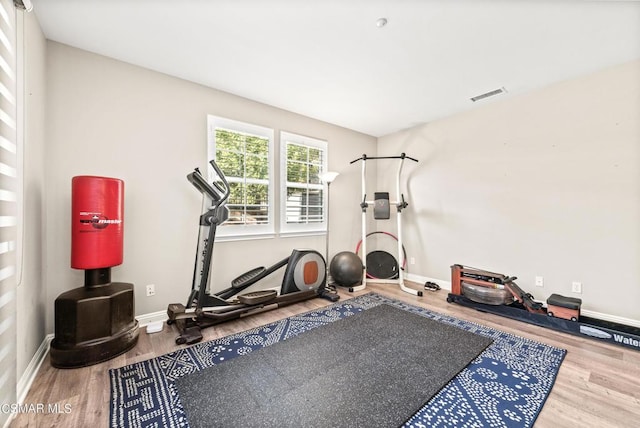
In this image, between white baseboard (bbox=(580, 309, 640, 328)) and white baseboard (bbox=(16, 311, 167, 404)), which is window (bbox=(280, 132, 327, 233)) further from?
white baseboard (bbox=(580, 309, 640, 328))

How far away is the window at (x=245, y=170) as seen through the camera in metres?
3.18

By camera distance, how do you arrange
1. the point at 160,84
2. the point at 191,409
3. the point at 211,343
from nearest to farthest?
the point at 191,409 → the point at 211,343 → the point at 160,84

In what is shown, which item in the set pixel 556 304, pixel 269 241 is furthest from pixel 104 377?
pixel 556 304

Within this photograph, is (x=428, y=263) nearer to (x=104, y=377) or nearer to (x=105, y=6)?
(x=104, y=377)

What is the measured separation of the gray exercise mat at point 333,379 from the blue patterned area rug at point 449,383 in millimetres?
75

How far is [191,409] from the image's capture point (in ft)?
4.93

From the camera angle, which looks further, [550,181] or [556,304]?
[550,181]

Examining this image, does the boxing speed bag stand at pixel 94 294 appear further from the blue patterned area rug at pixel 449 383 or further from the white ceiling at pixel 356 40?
the white ceiling at pixel 356 40

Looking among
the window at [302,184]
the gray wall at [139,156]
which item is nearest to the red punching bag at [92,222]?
the gray wall at [139,156]

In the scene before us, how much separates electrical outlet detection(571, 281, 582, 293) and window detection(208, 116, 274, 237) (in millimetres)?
3690

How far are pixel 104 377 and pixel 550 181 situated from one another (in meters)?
4.73

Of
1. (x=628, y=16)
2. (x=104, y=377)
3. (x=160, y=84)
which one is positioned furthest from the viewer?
(x=160, y=84)

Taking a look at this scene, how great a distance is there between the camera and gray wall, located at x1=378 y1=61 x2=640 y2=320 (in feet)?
8.57

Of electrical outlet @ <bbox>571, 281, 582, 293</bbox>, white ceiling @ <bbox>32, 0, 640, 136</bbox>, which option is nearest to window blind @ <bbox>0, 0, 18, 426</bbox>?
white ceiling @ <bbox>32, 0, 640, 136</bbox>
